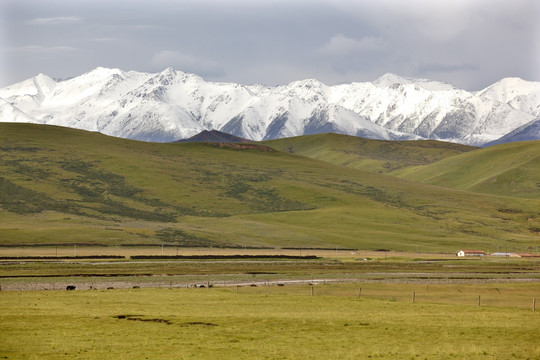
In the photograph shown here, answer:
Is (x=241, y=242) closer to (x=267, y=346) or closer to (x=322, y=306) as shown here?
(x=322, y=306)

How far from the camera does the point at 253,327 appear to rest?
53.6 m

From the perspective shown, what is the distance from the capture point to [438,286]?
301 feet

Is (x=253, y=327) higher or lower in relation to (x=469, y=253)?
higher

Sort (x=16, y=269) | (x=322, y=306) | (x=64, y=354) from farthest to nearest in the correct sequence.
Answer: (x=16, y=269)
(x=322, y=306)
(x=64, y=354)

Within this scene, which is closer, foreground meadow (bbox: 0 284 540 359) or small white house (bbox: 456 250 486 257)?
foreground meadow (bbox: 0 284 540 359)

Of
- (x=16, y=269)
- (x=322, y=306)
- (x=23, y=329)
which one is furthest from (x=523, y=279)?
(x=23, y=329)

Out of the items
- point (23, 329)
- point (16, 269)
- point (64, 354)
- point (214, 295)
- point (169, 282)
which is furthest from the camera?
point (16, 269)

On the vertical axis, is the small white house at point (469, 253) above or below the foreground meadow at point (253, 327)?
below

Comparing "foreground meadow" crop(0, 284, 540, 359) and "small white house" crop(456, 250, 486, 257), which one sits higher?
"foreground meadow" crop(0, 284, 540, 359)

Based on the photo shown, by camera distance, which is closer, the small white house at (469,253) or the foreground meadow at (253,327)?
the foreground meadow at (253,327)

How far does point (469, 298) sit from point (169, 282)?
34.6 m

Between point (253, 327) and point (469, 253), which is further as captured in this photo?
point (469, 253)

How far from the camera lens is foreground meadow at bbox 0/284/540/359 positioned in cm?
4403

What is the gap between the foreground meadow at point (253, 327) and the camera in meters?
44.0
